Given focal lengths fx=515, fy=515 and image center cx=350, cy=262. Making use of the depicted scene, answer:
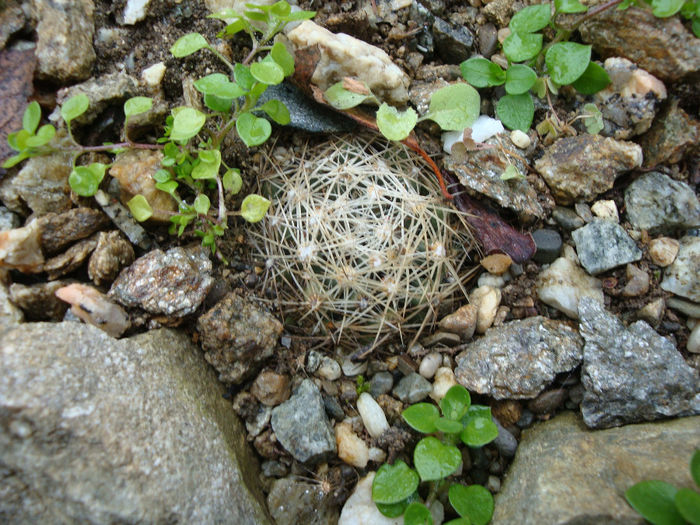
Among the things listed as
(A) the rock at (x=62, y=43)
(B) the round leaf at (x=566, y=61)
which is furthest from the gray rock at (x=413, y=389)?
(A) the rock at (x=62, y=43)

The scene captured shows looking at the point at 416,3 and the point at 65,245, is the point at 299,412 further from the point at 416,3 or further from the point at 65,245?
the point at 416,3

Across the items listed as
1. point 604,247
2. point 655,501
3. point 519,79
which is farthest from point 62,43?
point 655,501

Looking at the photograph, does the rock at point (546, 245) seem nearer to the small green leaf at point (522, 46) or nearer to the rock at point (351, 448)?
the small green leaf at point (522, 46)

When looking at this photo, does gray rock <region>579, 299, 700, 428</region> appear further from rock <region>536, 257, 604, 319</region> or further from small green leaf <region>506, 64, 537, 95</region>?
small green leaf <region>506, 64, 537, 95</region>

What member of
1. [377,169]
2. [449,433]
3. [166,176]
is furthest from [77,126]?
[449,433]

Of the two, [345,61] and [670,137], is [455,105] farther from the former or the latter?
[670,137]

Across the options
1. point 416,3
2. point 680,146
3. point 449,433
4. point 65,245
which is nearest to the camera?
point 449,433

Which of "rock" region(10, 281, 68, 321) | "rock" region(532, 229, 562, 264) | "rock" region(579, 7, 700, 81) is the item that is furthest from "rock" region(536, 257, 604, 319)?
"rock" region(10, 281, 68, 321)
